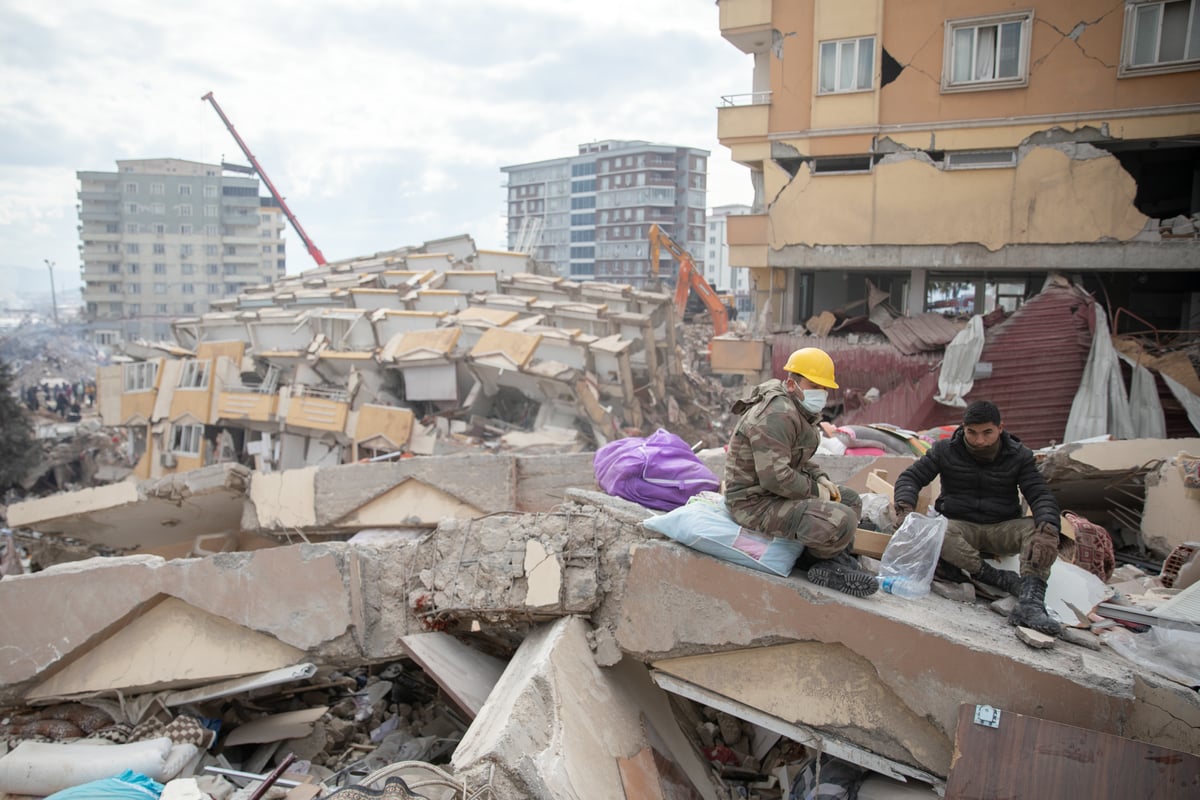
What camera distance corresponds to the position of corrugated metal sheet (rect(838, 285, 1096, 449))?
10.1 meters

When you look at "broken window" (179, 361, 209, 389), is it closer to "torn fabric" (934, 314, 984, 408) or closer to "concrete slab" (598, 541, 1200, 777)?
"torn fabric" (934, 314, 984, 408)

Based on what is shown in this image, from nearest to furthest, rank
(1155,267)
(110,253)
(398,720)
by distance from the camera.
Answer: (398,720) < (1155,267) < (110,253)

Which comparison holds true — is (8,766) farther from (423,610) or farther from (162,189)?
→ (162,189)

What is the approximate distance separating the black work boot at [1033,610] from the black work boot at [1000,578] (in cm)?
6

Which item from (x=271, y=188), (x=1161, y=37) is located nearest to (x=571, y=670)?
(x=1161, y=37)

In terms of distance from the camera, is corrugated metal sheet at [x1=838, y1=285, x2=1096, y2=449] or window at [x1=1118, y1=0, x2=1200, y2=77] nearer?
corrugated metal sheet at [x1=838, y1=285, x2=1096, y2=449]

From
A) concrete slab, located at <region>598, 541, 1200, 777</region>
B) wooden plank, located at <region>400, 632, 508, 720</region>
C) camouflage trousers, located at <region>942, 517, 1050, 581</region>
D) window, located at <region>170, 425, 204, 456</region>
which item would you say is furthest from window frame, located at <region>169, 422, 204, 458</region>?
camouflage trousers, located at <region>942, 517, 1050, 581</region>

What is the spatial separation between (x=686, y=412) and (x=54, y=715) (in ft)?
55.3

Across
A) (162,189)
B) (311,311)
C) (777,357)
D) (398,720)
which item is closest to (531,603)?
(398,720)

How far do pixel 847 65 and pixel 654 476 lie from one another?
11856 millimetres

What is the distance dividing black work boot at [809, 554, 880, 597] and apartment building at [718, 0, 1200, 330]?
1124 cm

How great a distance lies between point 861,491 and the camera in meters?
5.76

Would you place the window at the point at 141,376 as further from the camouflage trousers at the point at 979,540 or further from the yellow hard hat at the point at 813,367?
the camouflage trousers at the point at 979,540

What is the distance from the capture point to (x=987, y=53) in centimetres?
1295
